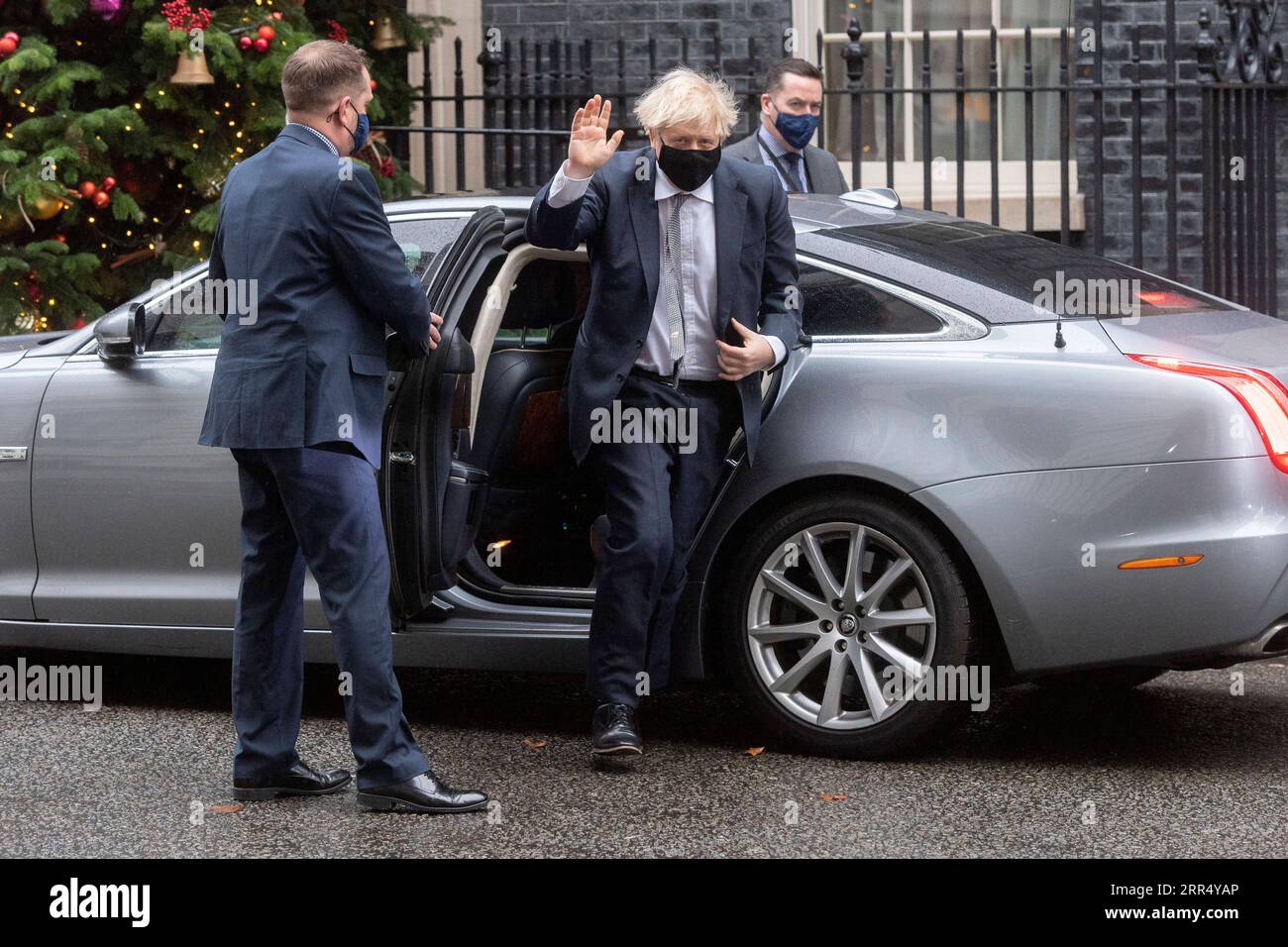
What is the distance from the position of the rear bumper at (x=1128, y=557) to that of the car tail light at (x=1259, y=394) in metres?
0.06

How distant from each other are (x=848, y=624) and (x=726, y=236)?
1.08 metres

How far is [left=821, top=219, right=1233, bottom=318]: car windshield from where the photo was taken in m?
4.92

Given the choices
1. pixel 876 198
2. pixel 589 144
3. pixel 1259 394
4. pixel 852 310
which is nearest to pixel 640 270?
pixel 589 144

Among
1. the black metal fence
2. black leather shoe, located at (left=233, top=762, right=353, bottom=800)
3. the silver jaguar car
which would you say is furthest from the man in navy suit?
the black metal fence

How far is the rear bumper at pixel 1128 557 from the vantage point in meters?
4.43

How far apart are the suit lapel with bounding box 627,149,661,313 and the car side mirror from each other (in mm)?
1504

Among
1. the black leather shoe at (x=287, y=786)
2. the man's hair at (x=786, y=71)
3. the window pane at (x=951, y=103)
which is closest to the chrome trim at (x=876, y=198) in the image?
the man's hair at (x=786, y=71)

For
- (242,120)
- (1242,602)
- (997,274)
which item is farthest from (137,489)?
(242,120)

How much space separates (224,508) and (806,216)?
1.88 m

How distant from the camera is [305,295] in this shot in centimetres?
441

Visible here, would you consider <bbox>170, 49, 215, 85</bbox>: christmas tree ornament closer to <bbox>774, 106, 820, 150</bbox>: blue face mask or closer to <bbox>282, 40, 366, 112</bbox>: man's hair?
<bbox>774, 106, 820, 150</bbox>: blue face mask

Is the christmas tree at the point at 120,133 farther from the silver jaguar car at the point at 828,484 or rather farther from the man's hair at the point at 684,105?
the man's hair at the point at 684,105

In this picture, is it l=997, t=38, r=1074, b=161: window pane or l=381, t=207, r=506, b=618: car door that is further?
l=997, t=38, r=1074, b=161: window pane

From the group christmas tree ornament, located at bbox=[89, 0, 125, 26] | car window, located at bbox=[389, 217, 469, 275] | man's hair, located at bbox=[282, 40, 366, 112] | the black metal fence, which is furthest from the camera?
the black metal fence
